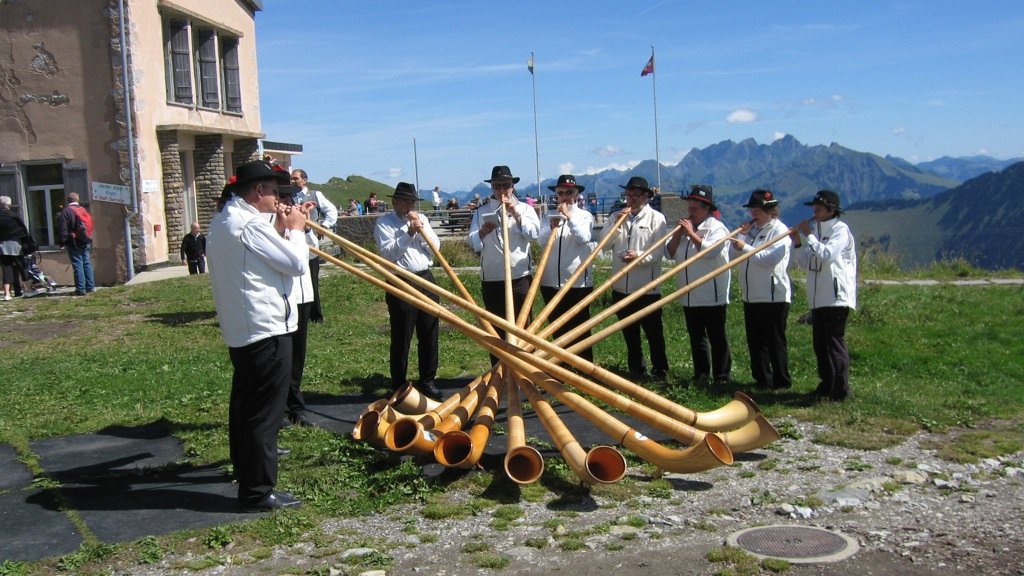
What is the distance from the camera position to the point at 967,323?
12.2m

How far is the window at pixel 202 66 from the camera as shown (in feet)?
76.5

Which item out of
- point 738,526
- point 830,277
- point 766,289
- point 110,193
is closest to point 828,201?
point 830,277

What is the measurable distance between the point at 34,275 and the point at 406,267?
1355cm

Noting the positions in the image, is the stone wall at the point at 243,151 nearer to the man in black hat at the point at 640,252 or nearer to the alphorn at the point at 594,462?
the man in black hat at the point at 640,252

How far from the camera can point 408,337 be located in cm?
886

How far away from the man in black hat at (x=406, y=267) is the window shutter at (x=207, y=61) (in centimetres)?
1783

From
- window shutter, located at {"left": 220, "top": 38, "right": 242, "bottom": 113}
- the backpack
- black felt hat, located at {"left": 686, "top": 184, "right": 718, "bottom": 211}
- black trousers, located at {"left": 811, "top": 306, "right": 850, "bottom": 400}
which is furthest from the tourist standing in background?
black trousers, located at {"left": 811, "top": 306, "right": 850, "bottom": 400}

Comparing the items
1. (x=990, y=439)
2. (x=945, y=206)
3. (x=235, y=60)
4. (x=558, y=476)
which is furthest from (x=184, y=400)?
(x=945, y=206)

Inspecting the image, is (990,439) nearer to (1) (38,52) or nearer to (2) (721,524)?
(2) (721,524)

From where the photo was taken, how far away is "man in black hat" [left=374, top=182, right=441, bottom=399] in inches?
345

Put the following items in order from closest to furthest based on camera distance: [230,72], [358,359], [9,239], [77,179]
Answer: [358,359] → [9,239] → [77,179] → [230,72]

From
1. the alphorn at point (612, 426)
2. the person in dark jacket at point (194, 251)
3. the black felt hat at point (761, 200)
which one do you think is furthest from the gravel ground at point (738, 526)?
the person in dark jacket at point (194, 251)

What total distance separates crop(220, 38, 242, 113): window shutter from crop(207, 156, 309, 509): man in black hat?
70.5 ft

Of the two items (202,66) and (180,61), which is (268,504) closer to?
(180,61)
